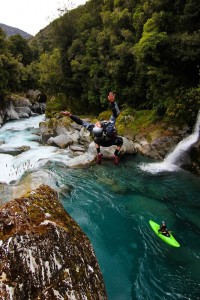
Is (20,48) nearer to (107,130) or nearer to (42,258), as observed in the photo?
(107,130)

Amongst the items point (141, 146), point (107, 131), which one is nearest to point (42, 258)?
point (107, 131)

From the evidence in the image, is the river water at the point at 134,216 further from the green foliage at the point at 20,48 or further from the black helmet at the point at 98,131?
the green foliage at the point at 20,48

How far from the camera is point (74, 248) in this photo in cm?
559

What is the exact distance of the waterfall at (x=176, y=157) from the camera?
776 inches

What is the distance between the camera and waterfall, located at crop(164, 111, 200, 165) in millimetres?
19922

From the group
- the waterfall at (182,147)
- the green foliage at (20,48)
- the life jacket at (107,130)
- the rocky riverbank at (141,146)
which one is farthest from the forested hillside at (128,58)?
the green foliage at (20,48)

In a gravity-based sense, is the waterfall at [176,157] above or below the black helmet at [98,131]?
below

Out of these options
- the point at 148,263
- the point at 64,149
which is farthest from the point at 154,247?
the point at 64,149

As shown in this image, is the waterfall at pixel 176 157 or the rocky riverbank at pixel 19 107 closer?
the waterfall at pixel 176 157

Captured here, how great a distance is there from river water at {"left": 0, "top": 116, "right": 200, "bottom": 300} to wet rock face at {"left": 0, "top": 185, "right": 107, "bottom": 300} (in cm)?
472

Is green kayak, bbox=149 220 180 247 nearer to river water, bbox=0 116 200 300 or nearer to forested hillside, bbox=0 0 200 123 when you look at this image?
river water, bbox=0 116 200 300

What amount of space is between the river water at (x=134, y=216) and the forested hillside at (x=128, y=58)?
21.7 feet

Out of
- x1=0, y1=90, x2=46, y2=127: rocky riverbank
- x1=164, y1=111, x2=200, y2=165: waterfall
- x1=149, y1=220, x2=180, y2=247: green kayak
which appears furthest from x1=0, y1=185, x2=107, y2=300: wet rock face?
x1=0, y1=90, x2=46, y2=127: rocky riverbank

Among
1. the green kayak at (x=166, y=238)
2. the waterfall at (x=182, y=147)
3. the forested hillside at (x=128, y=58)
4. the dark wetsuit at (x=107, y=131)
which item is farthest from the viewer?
the forested hillside at (x=128, y=58)
